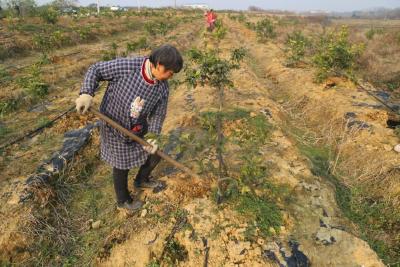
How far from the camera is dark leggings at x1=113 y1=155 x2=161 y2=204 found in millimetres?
3578

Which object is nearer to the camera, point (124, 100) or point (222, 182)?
point (124, 100)

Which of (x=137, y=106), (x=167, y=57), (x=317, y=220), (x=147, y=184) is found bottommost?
(x=317, y=220)

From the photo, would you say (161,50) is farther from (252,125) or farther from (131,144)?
(252,125)

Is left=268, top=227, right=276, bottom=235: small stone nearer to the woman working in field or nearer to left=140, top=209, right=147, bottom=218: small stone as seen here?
left=140, top=209, right=147, bottom=218: small stone

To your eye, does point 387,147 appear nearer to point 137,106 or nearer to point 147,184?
point 147,184

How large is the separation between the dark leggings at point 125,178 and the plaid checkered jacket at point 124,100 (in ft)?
0.56

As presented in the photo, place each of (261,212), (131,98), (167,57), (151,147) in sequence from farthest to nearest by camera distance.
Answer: (261,212) < (151,147) < (131,98) < (167,57)

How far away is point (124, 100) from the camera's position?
3.09 meters

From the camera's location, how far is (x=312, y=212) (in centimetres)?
395

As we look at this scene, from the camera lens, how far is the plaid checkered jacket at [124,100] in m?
3.03

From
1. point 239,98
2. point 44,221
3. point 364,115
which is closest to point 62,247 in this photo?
point 44,221

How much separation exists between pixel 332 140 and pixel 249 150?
195cm

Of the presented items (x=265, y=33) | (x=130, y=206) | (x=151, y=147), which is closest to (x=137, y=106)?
(x=151, y=147)

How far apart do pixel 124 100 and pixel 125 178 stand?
0.99m
